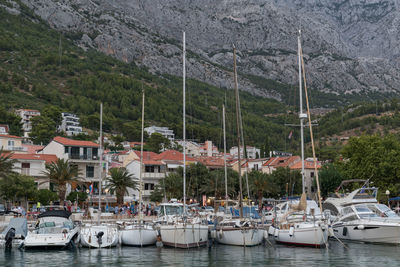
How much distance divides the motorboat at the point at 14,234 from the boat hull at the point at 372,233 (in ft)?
87.4

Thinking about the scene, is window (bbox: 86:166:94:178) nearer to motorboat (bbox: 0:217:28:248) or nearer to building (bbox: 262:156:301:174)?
motorboat (bbox: 0:217:28:248)

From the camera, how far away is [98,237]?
1518 inches

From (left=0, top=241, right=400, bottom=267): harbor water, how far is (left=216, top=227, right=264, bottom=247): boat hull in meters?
0.49

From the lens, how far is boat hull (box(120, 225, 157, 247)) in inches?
1560

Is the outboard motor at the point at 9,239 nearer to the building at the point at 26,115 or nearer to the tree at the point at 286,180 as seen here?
the tree at the point at 286,180

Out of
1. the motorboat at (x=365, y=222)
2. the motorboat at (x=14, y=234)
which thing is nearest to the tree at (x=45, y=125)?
the motorboat at (x=14, y=234)

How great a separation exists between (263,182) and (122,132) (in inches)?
3983

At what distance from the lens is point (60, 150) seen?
252ft

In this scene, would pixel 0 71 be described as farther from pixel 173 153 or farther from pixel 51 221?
pixel 51 221

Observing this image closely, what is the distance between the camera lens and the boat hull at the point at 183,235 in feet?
124

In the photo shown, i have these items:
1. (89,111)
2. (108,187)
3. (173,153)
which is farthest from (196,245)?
(89,111)

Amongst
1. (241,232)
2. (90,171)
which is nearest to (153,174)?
(90,171)

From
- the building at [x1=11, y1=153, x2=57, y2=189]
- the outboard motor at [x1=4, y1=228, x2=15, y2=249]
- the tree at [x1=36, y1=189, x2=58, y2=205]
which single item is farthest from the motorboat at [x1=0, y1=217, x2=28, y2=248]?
the building at [x1=11, y1=153, x2=57, y2=189]

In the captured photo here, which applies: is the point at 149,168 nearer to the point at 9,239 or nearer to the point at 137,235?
the point at 137,235
